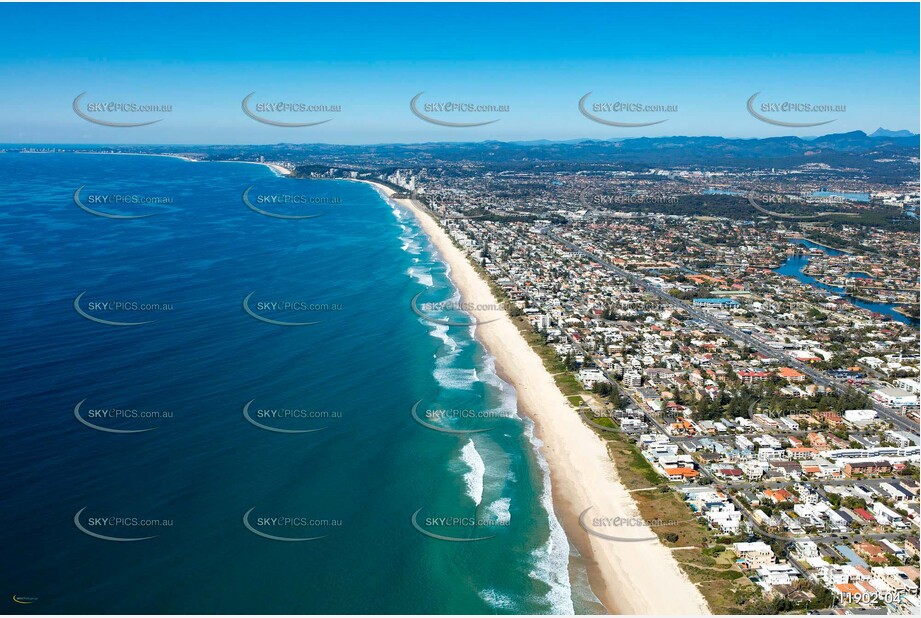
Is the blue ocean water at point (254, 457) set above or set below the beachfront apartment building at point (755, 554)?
above

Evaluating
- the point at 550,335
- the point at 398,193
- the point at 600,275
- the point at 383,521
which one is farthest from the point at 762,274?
the point at 398,193

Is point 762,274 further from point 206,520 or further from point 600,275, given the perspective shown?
point 206,520

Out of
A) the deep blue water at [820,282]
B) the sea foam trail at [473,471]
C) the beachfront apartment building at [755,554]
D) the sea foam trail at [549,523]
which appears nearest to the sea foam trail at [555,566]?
the sea foam trail at [549,523]

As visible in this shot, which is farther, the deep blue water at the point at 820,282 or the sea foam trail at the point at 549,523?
the deep blue water at the point at 820,282

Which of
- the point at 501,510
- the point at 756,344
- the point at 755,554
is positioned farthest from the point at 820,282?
the point at 501,510

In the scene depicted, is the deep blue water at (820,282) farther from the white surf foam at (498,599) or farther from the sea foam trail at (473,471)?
the white surf foam at (498,599)

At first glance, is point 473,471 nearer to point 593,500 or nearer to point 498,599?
point 593,500
